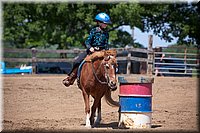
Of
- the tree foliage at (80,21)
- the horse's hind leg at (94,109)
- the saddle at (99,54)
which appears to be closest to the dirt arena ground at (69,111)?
the horse's hind leg at (94,109)

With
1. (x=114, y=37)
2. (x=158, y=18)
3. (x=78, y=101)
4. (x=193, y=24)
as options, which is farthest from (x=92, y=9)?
(x=78, y=101)

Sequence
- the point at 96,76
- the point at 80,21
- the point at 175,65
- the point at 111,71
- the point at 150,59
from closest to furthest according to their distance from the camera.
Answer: the point at 111,71 → the point at 96,76 → the point at 150,59 → the point at 175,65 → the point at 80,21

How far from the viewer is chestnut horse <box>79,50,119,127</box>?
26.1ft

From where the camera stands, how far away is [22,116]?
956cm

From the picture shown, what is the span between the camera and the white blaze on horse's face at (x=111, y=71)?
7832mm

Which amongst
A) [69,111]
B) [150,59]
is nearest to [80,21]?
[150,59]

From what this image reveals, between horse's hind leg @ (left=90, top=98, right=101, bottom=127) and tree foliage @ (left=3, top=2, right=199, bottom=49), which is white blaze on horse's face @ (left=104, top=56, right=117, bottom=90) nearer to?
horse's hind leg @ (left=90, top=98, right=101, bottom=127)

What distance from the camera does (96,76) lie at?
27.1ft

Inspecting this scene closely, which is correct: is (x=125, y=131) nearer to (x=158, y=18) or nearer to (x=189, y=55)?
(x=189, y=55)

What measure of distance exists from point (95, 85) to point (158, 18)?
27688 mm

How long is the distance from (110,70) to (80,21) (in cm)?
2676

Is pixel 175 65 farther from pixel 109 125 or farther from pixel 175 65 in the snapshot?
pixel 109 125

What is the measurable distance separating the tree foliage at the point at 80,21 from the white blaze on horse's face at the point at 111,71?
2422 cm

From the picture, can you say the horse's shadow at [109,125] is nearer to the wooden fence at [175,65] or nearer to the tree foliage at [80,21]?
the wooden fence at [175,65]
